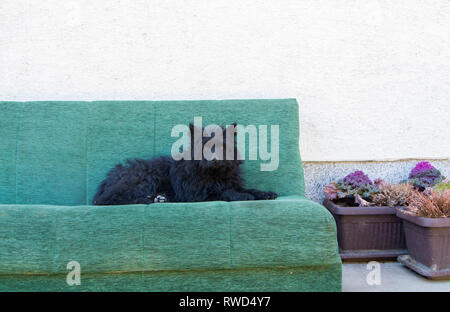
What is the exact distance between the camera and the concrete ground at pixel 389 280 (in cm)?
194

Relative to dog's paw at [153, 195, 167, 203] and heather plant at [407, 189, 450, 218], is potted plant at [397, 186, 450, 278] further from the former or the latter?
dog's paw at [153, 195, 167, 203]

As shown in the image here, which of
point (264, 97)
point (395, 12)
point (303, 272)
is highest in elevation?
point (395, 12)

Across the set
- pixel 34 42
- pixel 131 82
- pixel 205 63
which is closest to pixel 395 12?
pixel 205 63

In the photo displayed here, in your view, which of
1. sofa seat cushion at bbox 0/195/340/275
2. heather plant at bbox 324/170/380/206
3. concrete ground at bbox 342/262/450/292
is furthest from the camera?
heather plant at bbox 324/170/380/206

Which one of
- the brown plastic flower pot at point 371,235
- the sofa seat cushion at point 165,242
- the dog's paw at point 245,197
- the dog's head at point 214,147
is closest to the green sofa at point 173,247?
the sofa seat cushion at point 165,242

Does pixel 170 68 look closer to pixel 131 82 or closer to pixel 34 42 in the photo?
pixel 131 82

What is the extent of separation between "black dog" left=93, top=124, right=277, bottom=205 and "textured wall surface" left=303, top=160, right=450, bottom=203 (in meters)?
0.88

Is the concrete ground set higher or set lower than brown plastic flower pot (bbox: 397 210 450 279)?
lower

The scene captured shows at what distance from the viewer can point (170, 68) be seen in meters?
2.82

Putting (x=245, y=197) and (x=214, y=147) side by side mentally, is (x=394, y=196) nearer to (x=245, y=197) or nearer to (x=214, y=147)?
(x=245, y=197)

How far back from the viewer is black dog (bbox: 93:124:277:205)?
2.05m

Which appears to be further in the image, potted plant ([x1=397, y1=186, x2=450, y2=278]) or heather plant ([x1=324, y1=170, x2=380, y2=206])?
heather plant ([x1=324, y1=170, x2=380, y2=206])

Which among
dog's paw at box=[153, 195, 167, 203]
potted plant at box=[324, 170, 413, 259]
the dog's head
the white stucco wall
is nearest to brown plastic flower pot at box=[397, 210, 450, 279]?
potted plant at box=[324, 170, 413, 259]
